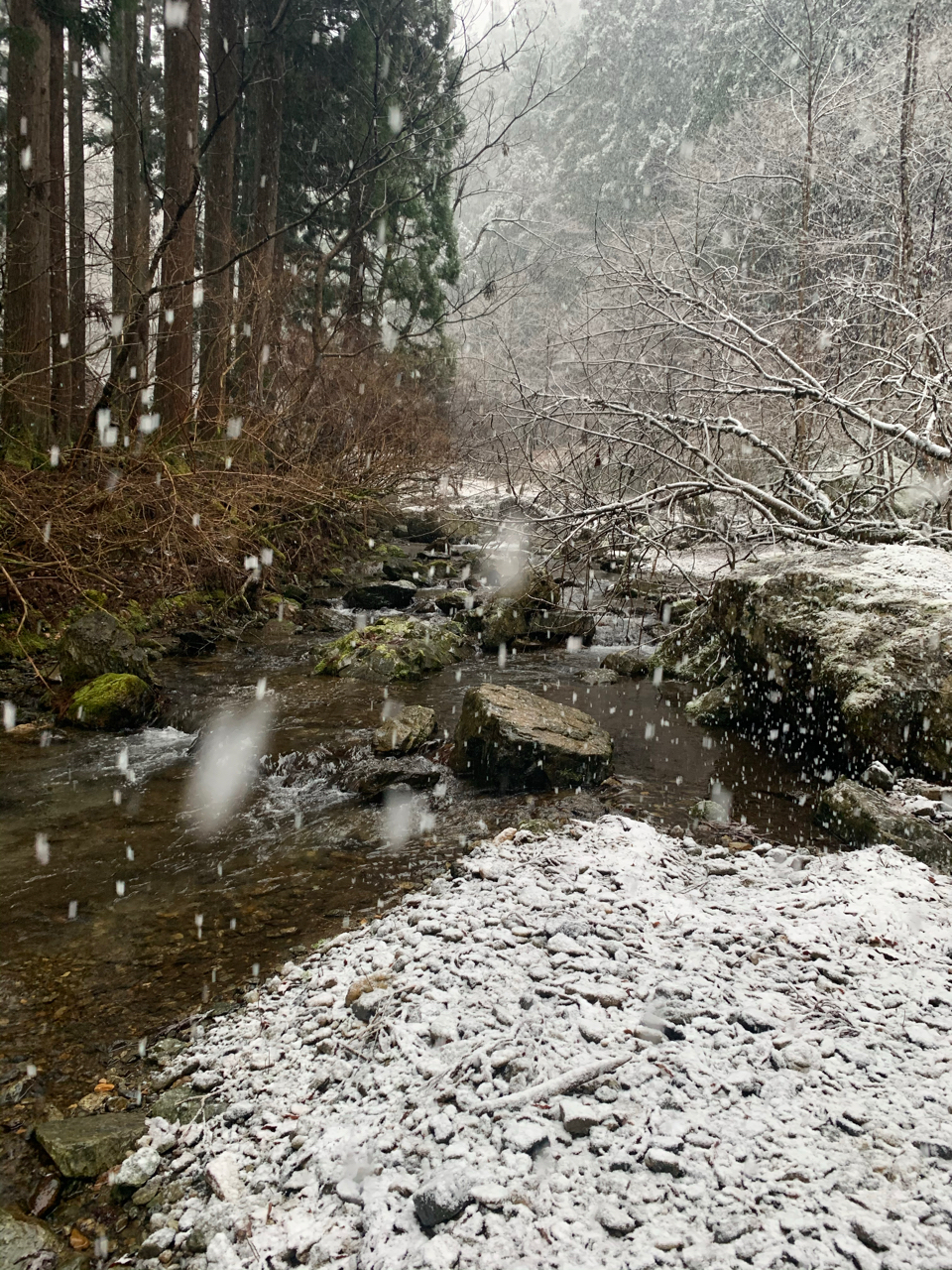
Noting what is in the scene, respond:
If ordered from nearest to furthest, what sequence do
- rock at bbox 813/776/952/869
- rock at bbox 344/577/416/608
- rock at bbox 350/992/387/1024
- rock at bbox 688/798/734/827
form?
rock at bbox 350/992/387/1024
rock at bbox 813/776/952/869
rock at bbox 688/798/734/827
rock at bbox 344/577/416/608

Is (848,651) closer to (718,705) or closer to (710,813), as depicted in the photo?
(710,813)

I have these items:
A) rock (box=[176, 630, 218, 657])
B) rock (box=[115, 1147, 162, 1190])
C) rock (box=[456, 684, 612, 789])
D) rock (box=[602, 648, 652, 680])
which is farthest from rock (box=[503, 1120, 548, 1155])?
rock (box=[176, 630, 218, 657])

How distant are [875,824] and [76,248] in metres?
12.7

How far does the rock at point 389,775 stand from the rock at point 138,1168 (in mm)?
2994

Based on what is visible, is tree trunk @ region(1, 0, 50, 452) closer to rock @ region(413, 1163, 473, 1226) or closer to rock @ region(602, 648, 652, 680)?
rock @ region(602, 648, 652, 680)

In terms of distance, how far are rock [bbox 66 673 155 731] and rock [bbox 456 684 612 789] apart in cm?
294

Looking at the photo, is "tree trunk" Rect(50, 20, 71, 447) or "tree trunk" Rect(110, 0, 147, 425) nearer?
"tree trunk" Rect(110, 0, 147, 425)

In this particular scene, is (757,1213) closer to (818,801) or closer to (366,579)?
(818,801)

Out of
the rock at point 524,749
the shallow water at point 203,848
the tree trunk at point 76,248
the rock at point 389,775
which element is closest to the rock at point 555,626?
the shallow water at point 203,848

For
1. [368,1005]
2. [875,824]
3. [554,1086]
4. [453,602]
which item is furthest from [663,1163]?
[453,602]

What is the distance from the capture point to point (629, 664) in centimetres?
842

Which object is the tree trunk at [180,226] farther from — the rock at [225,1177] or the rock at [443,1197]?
the rock at [443,1197]

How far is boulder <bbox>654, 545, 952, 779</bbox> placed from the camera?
15.1ft

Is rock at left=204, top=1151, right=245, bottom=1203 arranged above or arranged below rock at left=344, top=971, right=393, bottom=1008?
below
